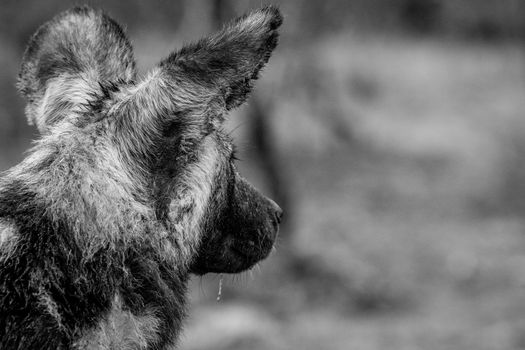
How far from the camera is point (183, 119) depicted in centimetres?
290

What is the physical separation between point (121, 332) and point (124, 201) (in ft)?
1.43

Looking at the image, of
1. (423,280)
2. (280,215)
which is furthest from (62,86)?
(423,280)

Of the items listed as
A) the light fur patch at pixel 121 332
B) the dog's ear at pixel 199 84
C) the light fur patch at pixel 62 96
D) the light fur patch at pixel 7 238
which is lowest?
the light fur patch at pixel 121 332

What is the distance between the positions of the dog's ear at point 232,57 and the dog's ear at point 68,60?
60 centimetres

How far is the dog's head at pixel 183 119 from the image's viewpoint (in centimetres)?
288

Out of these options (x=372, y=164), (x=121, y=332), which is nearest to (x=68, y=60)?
(x=121, y=332)

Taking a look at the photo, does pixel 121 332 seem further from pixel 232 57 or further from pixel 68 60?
pixel 68 60

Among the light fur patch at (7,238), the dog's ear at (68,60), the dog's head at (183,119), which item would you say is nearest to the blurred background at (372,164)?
the dog's ear at (68,60)

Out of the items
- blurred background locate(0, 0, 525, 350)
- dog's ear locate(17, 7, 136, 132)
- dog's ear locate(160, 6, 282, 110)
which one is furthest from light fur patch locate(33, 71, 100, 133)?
blurred background locate(0, 0, 525, 350)

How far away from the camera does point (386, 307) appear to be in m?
9.29

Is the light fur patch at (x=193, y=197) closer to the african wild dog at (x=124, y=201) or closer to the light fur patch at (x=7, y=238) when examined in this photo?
the african wild dog at (x=124, y=201)

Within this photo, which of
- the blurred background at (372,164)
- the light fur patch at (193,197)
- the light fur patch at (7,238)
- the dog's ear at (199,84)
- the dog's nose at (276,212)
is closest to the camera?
the light fur patch at (7,238)

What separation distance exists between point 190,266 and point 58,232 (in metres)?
0.70

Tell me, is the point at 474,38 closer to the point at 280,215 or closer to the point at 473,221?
the point at 473,221
